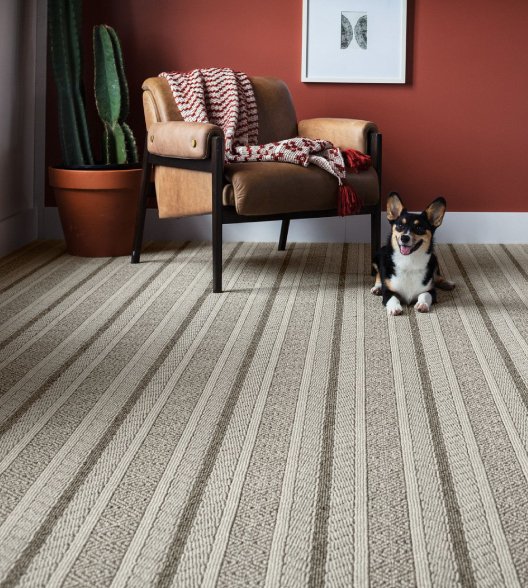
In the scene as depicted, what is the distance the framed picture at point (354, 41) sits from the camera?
4.20 meters

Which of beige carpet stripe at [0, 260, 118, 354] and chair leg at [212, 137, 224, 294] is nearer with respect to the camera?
beige carpet stripe at [0, 260, 118, 354]

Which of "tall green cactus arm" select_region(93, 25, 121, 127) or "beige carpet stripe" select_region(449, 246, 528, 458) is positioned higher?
"tall green cactus arm" select_region(93, 25, 121, 127)

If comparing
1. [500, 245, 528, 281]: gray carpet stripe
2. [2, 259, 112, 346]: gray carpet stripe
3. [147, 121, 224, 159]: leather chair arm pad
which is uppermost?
[147, 121, 224, 159]: leather chair arm pad

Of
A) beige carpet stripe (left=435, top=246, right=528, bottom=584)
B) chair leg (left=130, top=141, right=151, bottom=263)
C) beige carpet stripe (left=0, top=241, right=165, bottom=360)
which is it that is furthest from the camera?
chair leg (left=130, top=141, right=151, bottom=263)

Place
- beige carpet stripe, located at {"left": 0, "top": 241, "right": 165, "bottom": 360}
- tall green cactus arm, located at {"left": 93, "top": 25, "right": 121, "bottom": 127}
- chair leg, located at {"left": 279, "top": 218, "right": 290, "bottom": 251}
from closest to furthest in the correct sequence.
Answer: beige carpet stripe, located at {"left": 0, "top": 241, "right": 165, "bottom": 360}
tall green cactus arm, located at {"left": 93, "top": 25, "right": 121, "bottom": 127}
chair leg, located at {"left": 279, "top": 218, "right": 290, "bottom": 251}

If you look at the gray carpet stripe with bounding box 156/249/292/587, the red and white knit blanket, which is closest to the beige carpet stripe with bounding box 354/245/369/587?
the gray carpet stripe with bounding box 156/249/292/587

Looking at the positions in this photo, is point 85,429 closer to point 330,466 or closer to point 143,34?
point 330,466

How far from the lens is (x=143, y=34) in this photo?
14.0ft

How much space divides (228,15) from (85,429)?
2.83 meters

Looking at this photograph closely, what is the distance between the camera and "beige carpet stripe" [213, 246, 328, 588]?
4.53 ft

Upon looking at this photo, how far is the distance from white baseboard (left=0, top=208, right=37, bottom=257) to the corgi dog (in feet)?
5.93

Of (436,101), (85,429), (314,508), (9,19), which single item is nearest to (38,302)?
(85,429)

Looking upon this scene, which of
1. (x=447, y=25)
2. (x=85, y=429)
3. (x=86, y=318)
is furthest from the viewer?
(x=447, y=25)

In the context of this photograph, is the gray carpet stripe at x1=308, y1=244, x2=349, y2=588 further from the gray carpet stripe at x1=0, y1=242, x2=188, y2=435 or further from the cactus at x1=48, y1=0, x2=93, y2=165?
the cactus at x1=48, y1=0, x2=93, y2=165
